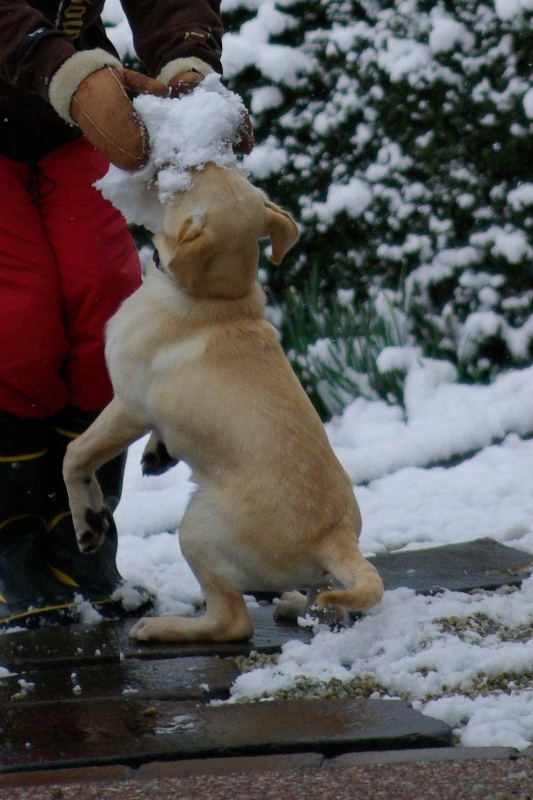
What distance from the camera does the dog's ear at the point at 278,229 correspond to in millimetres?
3074

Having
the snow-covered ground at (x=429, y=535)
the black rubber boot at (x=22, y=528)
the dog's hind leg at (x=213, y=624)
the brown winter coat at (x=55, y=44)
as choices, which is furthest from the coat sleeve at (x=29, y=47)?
the snow-covered ground at (x=429, y=535)

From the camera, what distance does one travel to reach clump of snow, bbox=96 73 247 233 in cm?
294

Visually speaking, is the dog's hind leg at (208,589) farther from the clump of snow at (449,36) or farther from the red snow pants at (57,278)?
the clump of snow at (449,36)

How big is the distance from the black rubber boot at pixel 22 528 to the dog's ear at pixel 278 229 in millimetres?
912

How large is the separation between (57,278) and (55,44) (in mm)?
716

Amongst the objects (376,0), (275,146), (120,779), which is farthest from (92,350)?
(376,0)

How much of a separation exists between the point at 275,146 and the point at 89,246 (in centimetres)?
266

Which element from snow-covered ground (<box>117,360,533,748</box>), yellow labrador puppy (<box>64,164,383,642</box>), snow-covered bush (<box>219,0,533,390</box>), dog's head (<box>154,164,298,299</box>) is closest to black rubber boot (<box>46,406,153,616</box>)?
snow-covered ground (<box>117,360,533,748</box>)

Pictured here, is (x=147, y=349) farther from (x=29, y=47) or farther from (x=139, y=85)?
(x=29, y=47)

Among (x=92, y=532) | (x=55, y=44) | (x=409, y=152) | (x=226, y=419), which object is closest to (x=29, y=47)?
(x=55, y=44)

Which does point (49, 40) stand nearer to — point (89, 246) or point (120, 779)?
point (89, 246)

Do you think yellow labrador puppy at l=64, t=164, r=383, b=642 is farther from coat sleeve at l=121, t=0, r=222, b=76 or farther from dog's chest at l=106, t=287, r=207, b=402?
coat sleeve at l=121, t=0, r=222, b=76

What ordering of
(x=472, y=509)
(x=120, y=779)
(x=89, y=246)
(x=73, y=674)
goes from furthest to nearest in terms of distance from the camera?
(x=472, y=509)
(x=89, y=246)
(x=73, y=674)
(x=120, y=779)

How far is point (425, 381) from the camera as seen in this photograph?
531 centimetres
